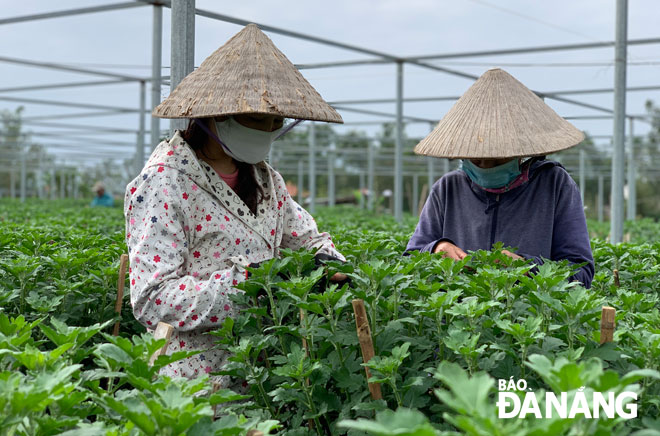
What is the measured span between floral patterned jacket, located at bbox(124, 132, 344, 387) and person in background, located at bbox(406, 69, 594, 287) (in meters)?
0.82

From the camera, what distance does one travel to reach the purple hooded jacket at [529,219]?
2932mm

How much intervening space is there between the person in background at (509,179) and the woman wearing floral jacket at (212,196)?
66 cm

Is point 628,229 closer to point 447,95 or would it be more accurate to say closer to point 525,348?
point 447,95

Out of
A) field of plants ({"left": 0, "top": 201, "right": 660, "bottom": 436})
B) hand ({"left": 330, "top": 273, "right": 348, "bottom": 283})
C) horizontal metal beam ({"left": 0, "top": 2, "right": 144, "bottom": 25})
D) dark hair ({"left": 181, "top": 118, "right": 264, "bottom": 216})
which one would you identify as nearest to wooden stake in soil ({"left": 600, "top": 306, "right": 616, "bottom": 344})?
field of plants ({"left": 0, "top": 201, "right": 660, "bottom": 436})

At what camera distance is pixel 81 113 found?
19.9 meters

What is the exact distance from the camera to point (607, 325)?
1646mm

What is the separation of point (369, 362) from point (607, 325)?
58 cm

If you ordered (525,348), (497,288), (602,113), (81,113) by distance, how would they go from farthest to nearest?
(81,113), (602,113), (497,288), (525,348)

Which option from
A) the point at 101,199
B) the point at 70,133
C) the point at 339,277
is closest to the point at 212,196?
the point at 339,277

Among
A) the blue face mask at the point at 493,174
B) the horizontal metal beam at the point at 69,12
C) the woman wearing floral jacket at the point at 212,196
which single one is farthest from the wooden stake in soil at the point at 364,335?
the horizontal metal beam at the point at 69,12

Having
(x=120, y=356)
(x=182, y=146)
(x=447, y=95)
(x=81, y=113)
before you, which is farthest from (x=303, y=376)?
(x=81, y=113)

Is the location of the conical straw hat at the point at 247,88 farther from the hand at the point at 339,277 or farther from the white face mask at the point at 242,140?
the hand at the point at 339,277

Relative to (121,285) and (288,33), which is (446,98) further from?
(121,285)

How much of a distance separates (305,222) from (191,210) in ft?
2.07
